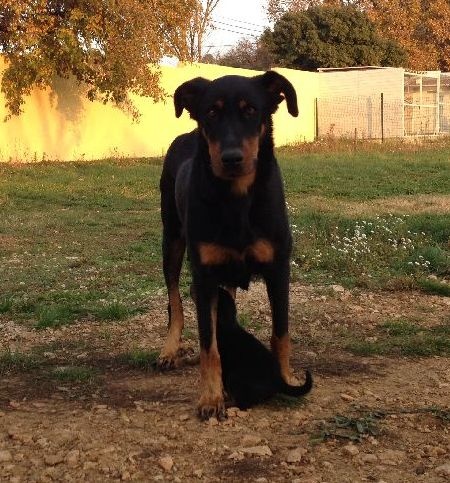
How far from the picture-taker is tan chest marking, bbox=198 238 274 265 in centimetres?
376

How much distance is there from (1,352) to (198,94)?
6.80 ft

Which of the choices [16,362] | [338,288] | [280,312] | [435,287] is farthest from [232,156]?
[435,287]

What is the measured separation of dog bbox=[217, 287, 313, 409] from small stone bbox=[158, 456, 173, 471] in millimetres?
702

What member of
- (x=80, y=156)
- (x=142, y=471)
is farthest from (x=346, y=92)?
(x=142, y=471)

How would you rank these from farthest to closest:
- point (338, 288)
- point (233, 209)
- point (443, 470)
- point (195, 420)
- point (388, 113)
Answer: point (388, 113) < point (338, 288) < point (233, 209) < point (195, 420) < point (443, 470)

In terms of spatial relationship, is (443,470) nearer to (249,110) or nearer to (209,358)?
(209,358)

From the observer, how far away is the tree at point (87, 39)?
16.3m

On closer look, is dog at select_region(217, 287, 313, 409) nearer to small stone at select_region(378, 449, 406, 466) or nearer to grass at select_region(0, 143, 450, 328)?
small stone at select_region(378, 449, 406, 466)

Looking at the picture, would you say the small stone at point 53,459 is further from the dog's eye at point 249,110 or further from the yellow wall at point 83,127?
the yellow wall at point 83,127

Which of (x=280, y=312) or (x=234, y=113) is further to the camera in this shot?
(x=280, y=312)

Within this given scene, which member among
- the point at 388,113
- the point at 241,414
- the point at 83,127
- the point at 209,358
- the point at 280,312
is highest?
the point at 388,113

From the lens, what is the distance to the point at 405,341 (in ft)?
15.7

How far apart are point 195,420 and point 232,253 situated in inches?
33.2

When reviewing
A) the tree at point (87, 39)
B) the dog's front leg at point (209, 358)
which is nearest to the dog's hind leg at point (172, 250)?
the dog's front leg at point (209, 358)
